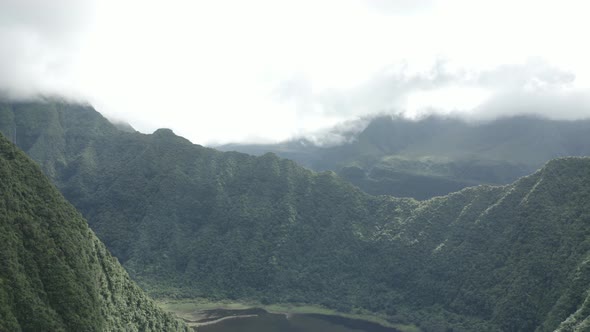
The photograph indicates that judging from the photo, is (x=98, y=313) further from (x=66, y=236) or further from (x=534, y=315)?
(x=534, y=315)

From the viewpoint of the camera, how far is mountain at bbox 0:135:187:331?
11012 centimetres

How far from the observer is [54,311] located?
372 ft

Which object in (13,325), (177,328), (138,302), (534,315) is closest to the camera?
Answer: (13,325)

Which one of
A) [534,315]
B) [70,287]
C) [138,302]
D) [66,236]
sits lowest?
[534,315]

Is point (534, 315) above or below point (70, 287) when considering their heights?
below

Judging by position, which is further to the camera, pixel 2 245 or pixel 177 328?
pixel 177 328

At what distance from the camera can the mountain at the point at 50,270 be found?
110m

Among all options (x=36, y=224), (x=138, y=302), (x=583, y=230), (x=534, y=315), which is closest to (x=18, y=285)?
(x=36, y=224)

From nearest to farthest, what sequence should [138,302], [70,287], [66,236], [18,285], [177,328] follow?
[18,285] → [70,287] → [66,236] → [138,302] → [177,328]

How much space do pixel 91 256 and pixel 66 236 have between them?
10.3 metres

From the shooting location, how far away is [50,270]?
119 metres

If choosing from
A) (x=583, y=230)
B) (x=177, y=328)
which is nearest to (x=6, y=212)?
(x=177, y=328)

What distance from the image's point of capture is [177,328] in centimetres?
16250

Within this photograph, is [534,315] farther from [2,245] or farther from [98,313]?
[2,245]
